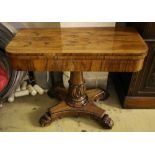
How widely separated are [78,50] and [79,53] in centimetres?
3

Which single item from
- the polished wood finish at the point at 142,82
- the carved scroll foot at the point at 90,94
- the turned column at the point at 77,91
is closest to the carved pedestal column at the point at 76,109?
the turned column at the point at 77,91

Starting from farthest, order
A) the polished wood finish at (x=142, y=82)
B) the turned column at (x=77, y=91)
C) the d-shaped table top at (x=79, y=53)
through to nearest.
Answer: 1. the turned column at (x=77, y=91)
2. the polished wood finish at (x=142, y=82)
3. the d-shaped table top at (x=79, y=53)

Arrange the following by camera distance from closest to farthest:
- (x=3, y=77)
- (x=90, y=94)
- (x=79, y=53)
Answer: (x=79, y=53)
(x=3, y=77)
(x=90, y=94)

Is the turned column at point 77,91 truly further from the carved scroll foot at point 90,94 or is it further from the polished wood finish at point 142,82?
the polished wood finish at point 142,82

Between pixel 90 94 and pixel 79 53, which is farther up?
pixel 79 53

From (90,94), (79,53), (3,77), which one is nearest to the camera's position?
(79,53)

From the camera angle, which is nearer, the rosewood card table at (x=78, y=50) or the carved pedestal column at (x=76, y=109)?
the rosewood card table at (x=78, y=50)

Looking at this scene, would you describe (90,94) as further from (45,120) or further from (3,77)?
(3,77)

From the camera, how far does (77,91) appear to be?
143 cm

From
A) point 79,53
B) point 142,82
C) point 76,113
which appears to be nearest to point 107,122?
point 76,113

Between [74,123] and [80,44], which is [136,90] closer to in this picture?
[74,123]

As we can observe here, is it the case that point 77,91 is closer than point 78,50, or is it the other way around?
point 78,50

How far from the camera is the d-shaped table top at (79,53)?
1.00 meters

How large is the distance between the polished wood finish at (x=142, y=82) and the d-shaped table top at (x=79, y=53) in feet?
0.35
